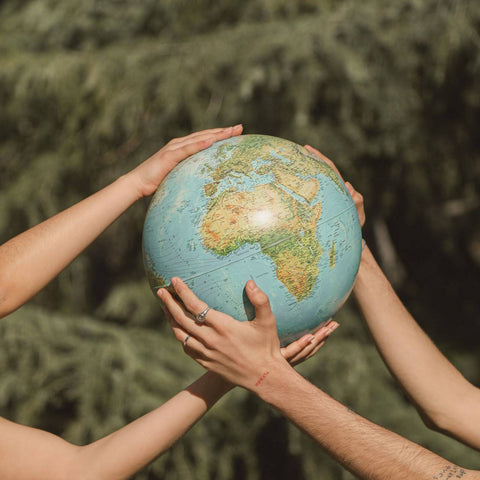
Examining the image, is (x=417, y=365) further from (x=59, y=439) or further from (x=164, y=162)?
(x=59, y=439)

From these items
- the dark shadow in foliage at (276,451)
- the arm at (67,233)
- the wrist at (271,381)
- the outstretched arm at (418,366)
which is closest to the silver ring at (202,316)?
the wrist at (271,381)

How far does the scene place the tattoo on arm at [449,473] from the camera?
6.07 feet

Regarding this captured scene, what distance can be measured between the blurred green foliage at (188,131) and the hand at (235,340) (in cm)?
219

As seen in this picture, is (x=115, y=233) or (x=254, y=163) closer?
(x=254, y=163)

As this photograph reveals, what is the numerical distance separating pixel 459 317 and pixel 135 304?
4984mm

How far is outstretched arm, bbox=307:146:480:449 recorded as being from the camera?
247 cm

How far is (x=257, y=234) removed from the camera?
2.00 m

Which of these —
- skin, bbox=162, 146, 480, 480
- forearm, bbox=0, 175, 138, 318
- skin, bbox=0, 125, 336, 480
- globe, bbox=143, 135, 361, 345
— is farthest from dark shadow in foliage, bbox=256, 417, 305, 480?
forearm, bbox=0, 175, 138, 318

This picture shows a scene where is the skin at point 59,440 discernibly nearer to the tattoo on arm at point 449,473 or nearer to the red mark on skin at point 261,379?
the red mark on skin at point 261,379

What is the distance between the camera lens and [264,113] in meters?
5.20

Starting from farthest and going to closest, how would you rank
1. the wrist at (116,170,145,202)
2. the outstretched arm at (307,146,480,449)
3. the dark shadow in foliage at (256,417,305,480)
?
1. the dark shadow in foliage at (256,417,305,480)
2. the outstretched arm at (307,146,480,449)
3. the wrist at (116,170,145,202)

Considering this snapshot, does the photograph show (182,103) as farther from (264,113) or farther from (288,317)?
(288,317)

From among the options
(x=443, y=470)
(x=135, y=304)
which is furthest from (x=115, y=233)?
(x=443, y=470)

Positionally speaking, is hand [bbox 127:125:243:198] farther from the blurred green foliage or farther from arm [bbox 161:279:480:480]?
the blurred green foliage
